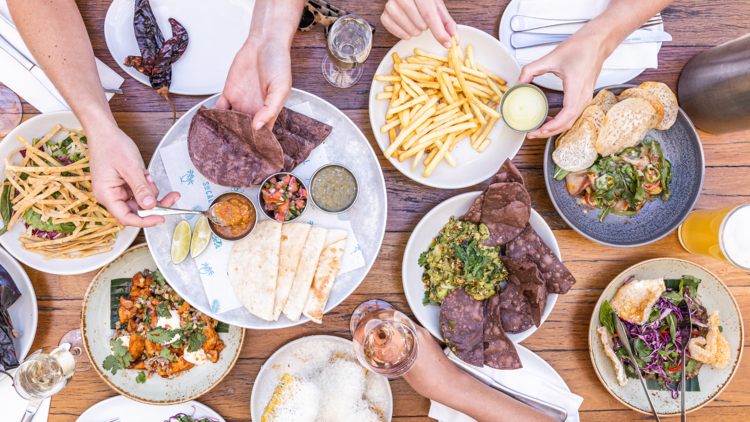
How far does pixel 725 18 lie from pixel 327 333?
3353mm

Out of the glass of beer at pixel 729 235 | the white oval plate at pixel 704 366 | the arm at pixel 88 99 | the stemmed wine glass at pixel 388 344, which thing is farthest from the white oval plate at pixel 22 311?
the glass of beer at pixel 729 235

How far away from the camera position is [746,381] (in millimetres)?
2826

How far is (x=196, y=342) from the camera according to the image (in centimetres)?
242

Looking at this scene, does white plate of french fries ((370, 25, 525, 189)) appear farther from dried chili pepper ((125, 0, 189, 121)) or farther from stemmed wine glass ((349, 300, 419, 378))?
dried chili pepper ((125, 0, 189, 121))

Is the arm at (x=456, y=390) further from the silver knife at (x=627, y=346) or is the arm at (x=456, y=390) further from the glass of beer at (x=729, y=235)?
the glass of beer at (x=729, y=235)

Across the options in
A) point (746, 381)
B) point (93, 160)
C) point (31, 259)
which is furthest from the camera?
point (746, 381)

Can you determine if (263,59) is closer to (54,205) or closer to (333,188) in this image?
(333,188)

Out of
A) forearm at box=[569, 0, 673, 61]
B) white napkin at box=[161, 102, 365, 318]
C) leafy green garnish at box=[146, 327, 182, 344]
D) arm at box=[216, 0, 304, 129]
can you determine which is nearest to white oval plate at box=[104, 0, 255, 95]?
arm at box=[216, 0, 304, 129]

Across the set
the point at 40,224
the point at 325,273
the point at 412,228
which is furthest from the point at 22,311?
the point at 412,228

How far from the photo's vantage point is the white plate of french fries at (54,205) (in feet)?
7.29

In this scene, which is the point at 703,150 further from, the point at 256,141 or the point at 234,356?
the point at 234,356

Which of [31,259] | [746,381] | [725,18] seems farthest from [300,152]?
[746,381]

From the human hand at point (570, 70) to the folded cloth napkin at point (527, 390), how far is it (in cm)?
151

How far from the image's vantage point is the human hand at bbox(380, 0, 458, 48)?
216 centimetres
